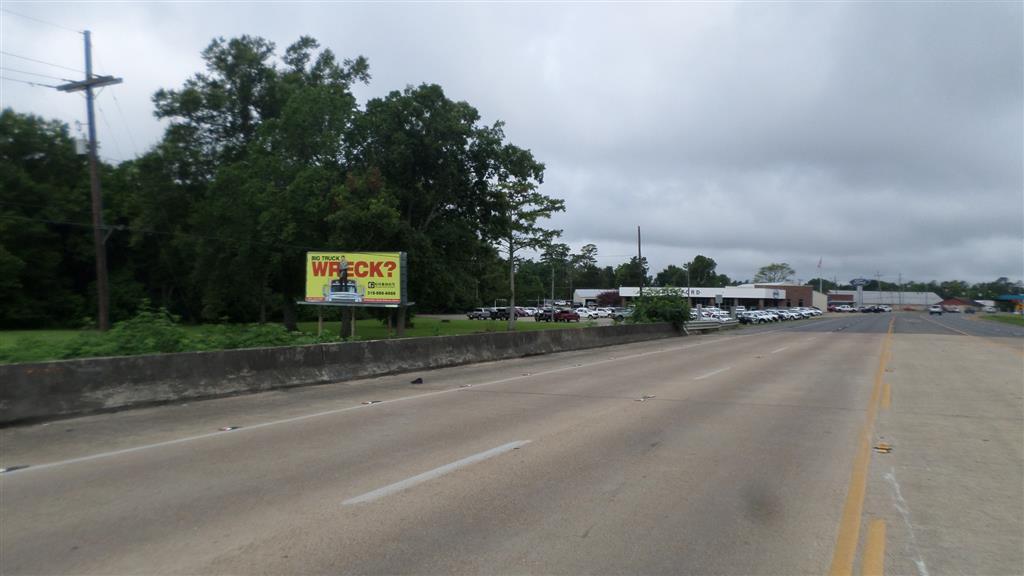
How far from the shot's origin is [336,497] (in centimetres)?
667

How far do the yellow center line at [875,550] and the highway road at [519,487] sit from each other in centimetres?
2

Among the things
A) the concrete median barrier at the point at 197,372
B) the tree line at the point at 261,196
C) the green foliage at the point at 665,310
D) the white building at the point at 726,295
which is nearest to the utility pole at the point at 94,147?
the tree line at the point at 261,196

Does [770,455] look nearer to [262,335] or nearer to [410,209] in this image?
[262,335]

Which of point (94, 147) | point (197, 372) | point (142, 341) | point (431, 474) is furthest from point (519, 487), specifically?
point (94, 147)

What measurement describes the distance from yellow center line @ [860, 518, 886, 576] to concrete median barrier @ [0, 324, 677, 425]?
10991 mm

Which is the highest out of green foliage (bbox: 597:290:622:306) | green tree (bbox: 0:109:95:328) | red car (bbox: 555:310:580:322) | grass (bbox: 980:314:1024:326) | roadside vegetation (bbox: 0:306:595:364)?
green tree (bbox: 0:109:95:328)

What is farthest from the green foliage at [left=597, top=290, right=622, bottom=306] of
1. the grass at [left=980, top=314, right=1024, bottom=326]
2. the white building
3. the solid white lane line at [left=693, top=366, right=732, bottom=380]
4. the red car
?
the solid white lane line at [left=693, top=366, right=732, bottom=380]

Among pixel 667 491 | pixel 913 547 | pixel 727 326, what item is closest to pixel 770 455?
pixel 667 491

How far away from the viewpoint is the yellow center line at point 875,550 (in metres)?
5.10

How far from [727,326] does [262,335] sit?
150ft

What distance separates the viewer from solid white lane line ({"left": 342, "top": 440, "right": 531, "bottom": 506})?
6672mm

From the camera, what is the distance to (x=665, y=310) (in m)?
44.7

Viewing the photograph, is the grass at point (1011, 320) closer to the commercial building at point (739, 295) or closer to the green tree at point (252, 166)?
the commercial building at point (739, 295)

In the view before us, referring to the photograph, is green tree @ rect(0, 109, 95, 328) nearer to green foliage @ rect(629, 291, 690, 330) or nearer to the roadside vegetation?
green foliage @ rect(629, 291, 690, 330)
